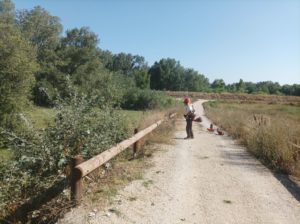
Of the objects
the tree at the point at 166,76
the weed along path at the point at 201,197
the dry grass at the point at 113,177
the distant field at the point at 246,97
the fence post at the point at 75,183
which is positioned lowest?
the weed along path at the point at 201,197

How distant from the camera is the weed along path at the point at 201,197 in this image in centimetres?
524

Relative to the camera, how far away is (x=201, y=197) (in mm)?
6262

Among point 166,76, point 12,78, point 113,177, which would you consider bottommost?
point 113,177

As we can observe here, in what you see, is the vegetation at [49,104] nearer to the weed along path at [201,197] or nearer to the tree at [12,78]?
the tree at [12,78]

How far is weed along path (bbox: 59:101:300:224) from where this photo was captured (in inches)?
206

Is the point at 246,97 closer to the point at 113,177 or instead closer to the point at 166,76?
the point at 166,76

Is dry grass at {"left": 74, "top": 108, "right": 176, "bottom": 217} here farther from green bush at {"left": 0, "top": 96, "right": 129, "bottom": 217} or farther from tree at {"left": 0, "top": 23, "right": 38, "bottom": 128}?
tree at {"left": 0, "top": 23, "right": 38, "bottom": 128}

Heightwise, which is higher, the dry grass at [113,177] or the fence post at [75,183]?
the fence post at [75,183]

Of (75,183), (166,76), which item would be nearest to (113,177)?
(75,183)

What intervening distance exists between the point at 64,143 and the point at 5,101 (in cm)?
1621

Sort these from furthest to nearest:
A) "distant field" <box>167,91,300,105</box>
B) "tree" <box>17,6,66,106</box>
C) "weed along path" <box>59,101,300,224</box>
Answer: "distant field" <box>167,91,300,105</box>
"tree" <box>17,6,66,106</box>
"weed along path" <box>59,101,300,224</box>

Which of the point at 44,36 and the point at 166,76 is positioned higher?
the point at 44,36

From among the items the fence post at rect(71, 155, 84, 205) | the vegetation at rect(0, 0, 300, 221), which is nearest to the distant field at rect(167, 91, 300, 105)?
the vegetation at rect(0, 0, 300, 221)

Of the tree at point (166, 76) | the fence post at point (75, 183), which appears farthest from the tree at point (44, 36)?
the tree at point (166, 76)
